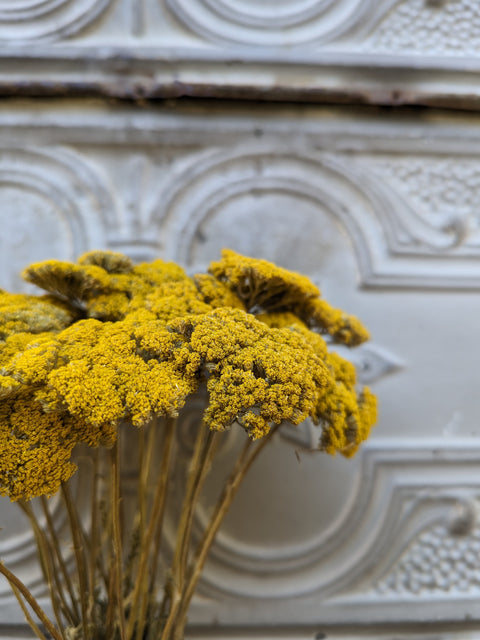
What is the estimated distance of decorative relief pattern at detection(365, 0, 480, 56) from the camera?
119 cm

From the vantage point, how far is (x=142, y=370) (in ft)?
2.08

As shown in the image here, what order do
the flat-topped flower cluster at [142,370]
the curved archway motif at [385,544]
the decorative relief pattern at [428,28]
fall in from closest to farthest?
the flat-topped flower cluster at [142,370], the curved archway motif at [385,544], the decorative relief pattern at [428,28]

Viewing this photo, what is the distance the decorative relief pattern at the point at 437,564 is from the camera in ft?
3.67

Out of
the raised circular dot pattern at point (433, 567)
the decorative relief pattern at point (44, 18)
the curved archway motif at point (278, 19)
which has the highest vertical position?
the curved archway motif at point (278, 19)

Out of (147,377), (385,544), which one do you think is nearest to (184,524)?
(147,377)

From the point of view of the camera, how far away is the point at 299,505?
1.10 meters

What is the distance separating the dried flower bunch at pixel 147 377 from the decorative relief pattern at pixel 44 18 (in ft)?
2.46

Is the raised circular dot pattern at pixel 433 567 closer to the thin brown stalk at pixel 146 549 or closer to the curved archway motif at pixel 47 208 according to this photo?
the thin brown stalk at pixel 146 549

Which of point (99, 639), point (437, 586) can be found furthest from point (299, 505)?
point (99, 639)

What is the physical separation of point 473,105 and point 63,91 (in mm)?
1078

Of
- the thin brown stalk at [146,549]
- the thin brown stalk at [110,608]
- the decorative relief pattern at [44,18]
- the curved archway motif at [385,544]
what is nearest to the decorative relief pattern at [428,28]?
the decorative relief pattern at [44,18]

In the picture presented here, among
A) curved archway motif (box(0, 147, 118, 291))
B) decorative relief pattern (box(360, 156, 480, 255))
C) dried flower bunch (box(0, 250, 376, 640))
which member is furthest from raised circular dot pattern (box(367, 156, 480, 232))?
curved archway motif (box(0, 147, 118, 291))

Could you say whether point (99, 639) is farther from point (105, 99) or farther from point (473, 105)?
point (473, 105)

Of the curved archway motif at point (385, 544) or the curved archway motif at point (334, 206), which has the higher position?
the curved archway motif at point (334, 206)
